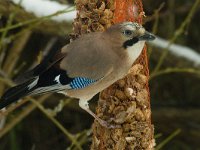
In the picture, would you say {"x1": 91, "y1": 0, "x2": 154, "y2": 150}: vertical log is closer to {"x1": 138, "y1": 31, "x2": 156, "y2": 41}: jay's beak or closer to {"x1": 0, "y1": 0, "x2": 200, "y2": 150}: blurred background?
{"x1": 138, "y1": 31, "x2": 156, "y2": 41}: jay's beak

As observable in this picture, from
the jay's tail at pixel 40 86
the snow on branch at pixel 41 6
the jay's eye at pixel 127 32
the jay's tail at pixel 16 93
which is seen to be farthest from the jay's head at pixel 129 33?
the snow on branch at pixel 41 6

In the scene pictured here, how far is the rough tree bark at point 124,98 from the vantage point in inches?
128

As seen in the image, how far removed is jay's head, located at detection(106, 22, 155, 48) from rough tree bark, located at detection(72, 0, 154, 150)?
0.52 feet

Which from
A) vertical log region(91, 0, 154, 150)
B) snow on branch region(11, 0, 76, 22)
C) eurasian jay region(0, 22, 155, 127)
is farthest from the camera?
snow on branch region(11, 0, 76, 22)

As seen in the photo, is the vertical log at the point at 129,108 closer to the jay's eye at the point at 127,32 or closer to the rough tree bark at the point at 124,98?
the rough tree bark at the point at 124,98

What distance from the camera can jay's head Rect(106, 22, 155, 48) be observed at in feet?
9.94

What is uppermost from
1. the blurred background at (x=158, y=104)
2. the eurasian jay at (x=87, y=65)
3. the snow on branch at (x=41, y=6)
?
the eurasian jay at (x=87, y=65)

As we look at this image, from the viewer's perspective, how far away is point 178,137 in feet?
20.5

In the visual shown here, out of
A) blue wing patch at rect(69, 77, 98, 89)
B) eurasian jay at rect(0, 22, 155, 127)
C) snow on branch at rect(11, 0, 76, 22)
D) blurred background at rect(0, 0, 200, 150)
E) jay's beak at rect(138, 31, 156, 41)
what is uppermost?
jay's beak at rect(138, 31, 156, 41)

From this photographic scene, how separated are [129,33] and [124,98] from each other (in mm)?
349

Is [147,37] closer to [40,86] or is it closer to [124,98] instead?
[124,98]

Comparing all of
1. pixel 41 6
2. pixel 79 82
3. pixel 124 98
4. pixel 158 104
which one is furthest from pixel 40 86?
pixel 158 104

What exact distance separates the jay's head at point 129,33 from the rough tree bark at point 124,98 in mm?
160

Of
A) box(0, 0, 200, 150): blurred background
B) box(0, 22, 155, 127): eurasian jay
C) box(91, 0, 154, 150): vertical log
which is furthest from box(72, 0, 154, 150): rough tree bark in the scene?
box(0, 0, 200, 150): blurred background
